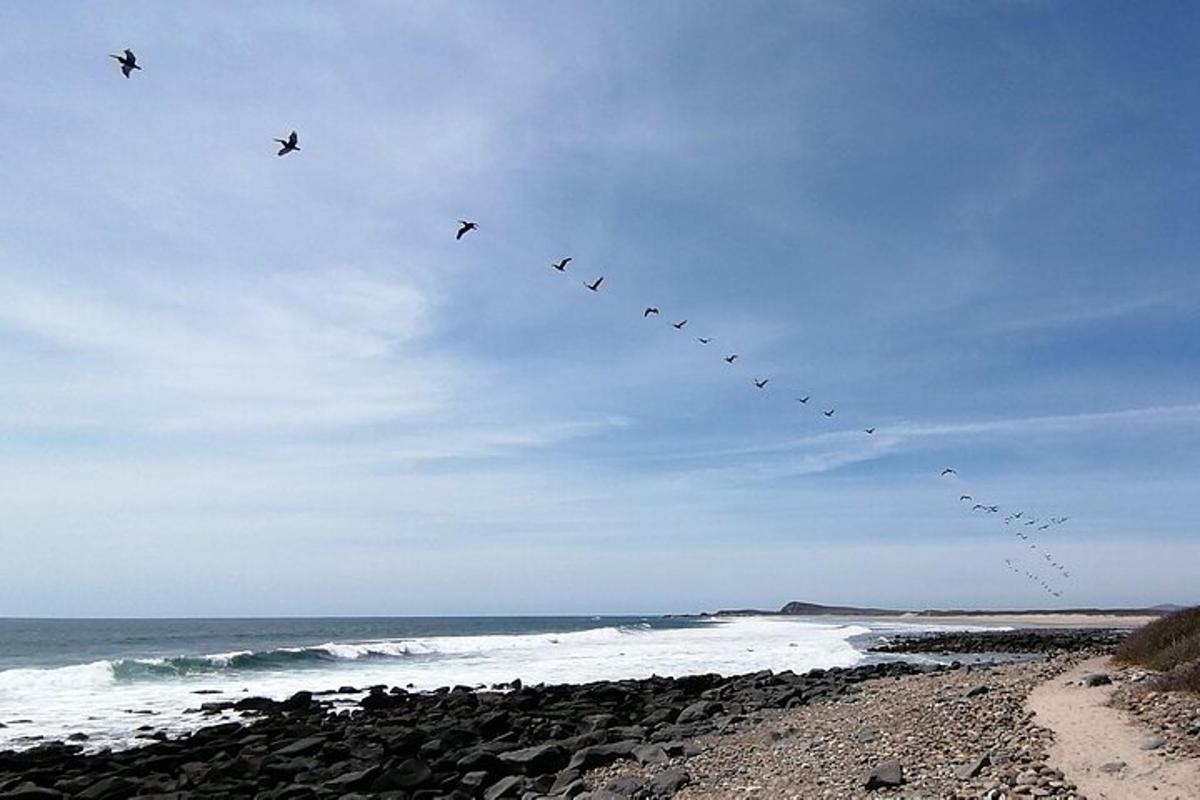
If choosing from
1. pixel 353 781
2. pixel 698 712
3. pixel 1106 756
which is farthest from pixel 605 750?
pixel 1106 756

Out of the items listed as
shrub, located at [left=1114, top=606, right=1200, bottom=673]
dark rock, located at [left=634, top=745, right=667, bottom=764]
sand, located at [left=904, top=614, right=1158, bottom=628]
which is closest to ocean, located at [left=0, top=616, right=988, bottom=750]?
dark rock, located at [left=634, top=745, right=667, bottom=764]

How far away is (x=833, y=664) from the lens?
35062mm

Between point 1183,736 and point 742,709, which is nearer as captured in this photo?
point 1183,736

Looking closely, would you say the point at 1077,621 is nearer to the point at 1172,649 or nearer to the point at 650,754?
the point at 1172,649

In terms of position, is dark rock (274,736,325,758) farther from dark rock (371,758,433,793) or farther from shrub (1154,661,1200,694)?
shrub (1154,661,1200,694)

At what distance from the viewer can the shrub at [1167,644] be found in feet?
49.4

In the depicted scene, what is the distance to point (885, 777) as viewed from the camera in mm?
9125

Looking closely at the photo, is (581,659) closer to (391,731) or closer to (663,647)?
(663,647)

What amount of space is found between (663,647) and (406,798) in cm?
3822

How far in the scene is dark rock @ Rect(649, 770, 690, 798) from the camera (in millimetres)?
10820

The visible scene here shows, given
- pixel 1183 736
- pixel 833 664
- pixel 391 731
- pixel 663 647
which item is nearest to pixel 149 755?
pixel 391 731

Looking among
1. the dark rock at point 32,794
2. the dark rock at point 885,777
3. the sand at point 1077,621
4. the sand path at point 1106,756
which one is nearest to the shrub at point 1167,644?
the sand path at point 1106,756

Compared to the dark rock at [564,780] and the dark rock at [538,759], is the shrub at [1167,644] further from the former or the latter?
the dark rock at [538,759]

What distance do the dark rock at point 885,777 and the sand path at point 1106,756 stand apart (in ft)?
5.40
